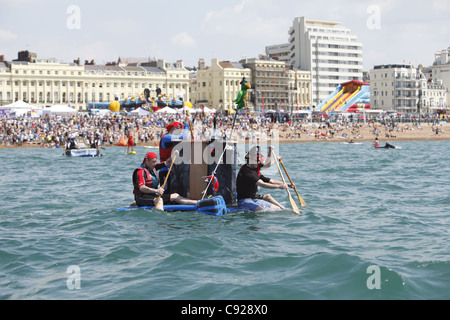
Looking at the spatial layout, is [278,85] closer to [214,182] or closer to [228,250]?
[214,182]

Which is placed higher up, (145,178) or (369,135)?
(369,135)

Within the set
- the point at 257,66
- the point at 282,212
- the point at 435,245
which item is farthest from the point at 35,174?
the point at 257,66

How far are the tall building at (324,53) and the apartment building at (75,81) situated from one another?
3224 centimetres

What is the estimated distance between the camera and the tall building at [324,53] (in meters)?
135

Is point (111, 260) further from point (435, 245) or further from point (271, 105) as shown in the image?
point (271, 105)

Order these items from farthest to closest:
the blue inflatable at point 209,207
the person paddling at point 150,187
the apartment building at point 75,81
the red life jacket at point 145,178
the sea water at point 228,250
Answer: the apartment building at point 75,81 < the red life jacket at point 145,178 < the person paddling at point 150,187 < the blue inflatable at point 209,207 < the sea water at point 228,250

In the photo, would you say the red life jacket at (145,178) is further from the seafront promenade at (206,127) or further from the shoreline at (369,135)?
the shoreline at (369,135)

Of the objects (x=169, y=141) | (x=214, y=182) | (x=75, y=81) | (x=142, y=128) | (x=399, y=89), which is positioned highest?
(x=75, y=81)

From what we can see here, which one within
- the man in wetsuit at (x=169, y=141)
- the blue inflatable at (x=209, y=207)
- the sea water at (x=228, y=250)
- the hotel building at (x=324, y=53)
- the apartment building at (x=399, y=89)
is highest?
the hotel building at (x=324, y=53)

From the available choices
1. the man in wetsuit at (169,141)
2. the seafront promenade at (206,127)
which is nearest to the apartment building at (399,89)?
the seafront promenade at (206,127)

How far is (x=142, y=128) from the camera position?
6462 cm

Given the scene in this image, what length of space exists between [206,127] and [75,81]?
6861 centimetres

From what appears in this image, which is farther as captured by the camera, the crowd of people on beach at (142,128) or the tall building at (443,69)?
the tall building at (443,69)

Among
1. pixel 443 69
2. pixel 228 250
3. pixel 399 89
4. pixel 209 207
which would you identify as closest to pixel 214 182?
pixel 209 207
